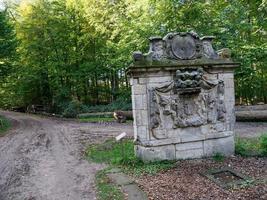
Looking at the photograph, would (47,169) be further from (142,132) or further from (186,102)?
(186,102)

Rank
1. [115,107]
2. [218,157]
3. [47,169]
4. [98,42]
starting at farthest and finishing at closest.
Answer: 1. [98,42]
2. [115,107]
3. [47,169]
4. [218,157]

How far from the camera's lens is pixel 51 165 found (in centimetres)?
988

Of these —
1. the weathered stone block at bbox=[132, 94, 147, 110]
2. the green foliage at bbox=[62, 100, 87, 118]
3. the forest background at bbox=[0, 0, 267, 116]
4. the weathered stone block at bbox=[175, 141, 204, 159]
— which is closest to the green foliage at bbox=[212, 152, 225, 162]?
the weathered stone block at bbox=[175, 141, 204, 159]

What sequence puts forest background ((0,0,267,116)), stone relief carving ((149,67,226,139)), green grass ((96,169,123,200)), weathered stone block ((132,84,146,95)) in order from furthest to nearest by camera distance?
1. forest background ((0,0,267,116))
2. stone relief carving ((149,67,226,139))
3. weathered stone block ((132,84,146,95))
4. green grass ((96,169,123,200))

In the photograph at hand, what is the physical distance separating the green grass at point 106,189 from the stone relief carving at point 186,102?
176cm

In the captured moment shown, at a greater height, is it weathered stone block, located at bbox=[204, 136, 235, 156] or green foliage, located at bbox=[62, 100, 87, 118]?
green foliage, located at bbox=[62, 100, 87, 118]

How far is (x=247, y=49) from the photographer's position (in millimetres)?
17609

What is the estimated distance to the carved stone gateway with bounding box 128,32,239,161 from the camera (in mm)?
8781


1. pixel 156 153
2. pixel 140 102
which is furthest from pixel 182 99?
pixel 156 153

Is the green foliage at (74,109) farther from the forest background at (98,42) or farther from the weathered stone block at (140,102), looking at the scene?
the weathered stone block at (140,102)

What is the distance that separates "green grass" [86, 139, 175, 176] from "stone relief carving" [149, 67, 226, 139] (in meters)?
0.78

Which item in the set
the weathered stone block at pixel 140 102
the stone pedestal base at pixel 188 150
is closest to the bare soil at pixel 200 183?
the stone pedestal base at pixel 188 150

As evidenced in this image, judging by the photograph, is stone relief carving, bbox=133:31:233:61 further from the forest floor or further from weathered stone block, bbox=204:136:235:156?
the forest floor

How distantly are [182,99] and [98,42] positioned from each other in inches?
761
